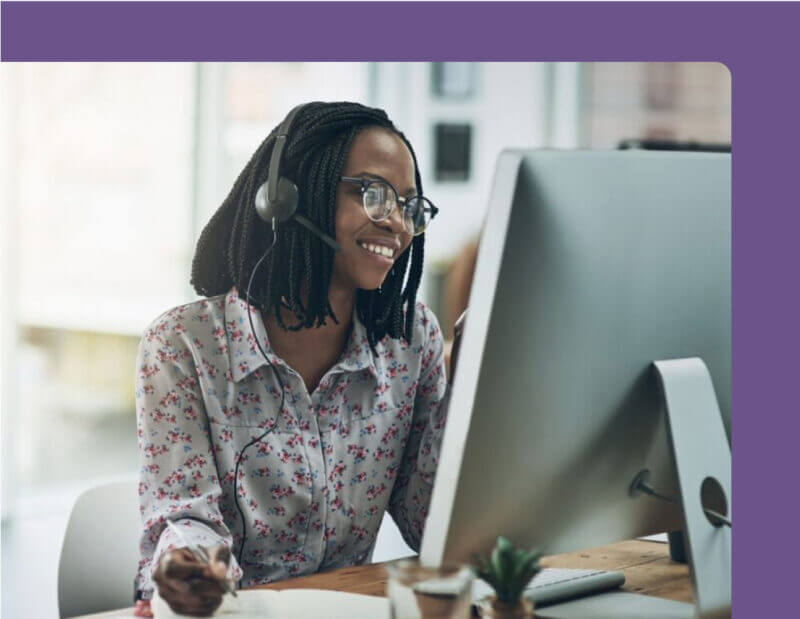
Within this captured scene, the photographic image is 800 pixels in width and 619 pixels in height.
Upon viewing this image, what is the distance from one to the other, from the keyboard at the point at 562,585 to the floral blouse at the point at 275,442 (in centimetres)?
30

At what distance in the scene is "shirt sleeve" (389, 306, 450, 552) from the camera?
4.71 ft

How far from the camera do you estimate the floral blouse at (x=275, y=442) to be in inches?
48.0

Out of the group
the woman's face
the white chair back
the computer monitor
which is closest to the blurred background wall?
the white chair back

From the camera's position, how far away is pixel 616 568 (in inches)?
48.9

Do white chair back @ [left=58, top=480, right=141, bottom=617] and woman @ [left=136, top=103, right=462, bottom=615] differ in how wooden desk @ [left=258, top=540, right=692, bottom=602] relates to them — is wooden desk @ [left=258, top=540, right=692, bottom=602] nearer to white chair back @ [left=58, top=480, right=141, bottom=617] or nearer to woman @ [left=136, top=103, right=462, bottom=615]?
woman @ [left=136, top=103, right=462, bottom=615]

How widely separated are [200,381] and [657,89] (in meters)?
4.40

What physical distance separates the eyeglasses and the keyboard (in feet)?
1.59

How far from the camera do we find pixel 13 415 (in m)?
3.73

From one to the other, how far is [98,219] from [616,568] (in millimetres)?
3290

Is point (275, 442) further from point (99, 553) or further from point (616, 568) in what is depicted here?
point (616, 568)

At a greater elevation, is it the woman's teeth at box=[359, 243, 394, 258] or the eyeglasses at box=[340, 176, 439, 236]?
the eyeglasses at box=[340, 176, 439, 236]

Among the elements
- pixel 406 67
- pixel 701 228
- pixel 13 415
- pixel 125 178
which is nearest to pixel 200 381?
pixel 701 228

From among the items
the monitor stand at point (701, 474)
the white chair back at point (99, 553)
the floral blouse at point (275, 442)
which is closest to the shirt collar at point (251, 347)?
the floral blouse at point (275, 442)

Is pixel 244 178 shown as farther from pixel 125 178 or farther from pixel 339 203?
pixel 125 178
